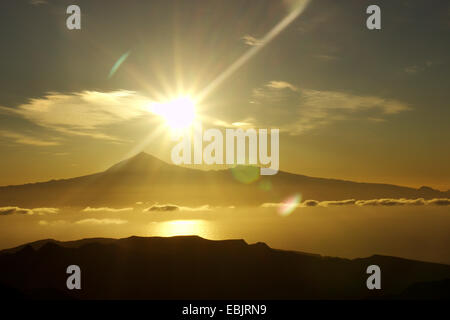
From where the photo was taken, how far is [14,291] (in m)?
184
